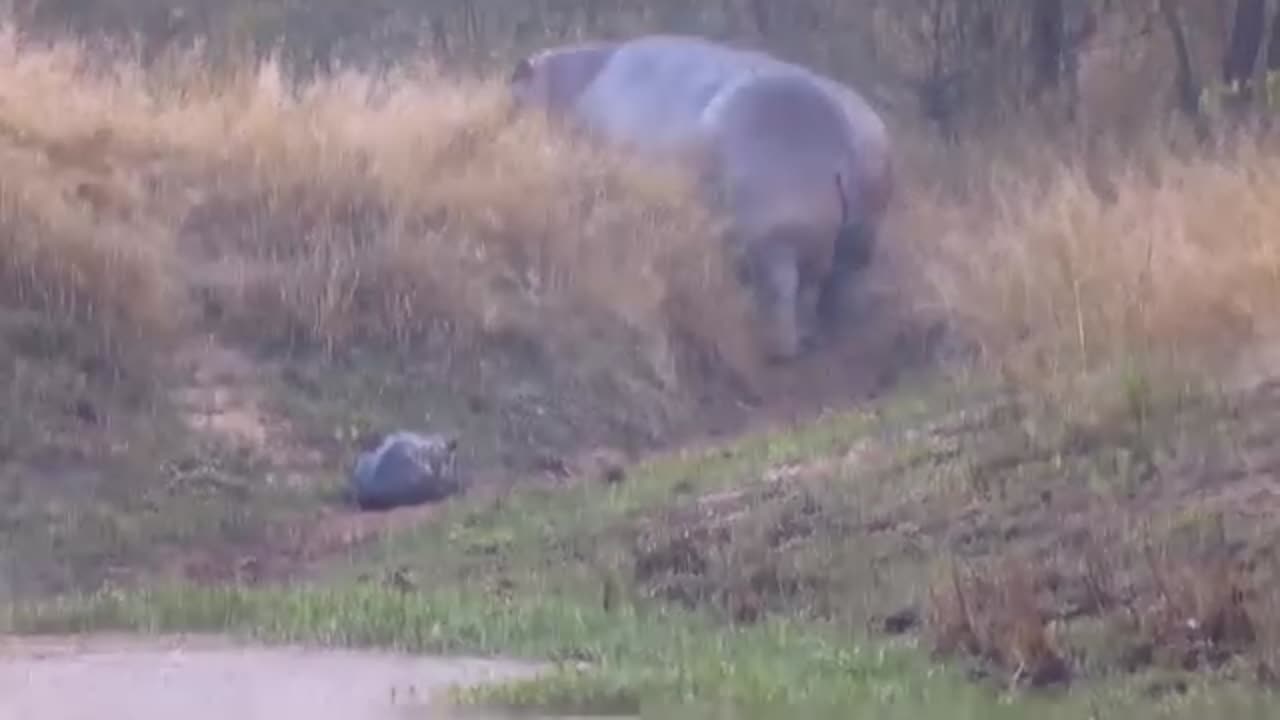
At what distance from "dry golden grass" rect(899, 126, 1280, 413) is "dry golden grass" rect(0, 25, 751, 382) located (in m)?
1.80

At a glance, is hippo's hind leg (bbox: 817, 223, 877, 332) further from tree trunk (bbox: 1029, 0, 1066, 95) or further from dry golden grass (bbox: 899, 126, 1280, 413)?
tree trunk (bbox: 1029, 0, 1066, 95)

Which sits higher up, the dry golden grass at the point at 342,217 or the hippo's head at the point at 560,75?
the dry golden grass at the point at 342,217

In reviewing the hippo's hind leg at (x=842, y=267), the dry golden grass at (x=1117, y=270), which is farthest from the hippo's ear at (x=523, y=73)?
the dry golden grass at (x=1117, y=270)

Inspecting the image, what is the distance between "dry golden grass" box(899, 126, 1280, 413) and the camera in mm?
10781

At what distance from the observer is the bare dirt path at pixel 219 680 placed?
7.06 metres

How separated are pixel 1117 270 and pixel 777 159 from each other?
4.88 metres

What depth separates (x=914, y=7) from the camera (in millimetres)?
23781

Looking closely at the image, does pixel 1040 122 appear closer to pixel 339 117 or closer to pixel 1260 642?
pixel 339 117

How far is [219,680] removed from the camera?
7516 mm

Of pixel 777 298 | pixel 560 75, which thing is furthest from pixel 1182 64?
pixel 777 298

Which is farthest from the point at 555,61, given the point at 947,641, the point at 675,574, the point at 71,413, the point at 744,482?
the point at 947,641

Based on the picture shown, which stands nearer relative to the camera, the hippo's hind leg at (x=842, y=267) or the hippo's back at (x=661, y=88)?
the hippo's hind leg at (x=842, y=267)

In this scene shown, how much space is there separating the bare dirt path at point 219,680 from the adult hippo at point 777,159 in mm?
8539

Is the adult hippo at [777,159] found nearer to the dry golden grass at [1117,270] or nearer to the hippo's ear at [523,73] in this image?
the dry golden grass at [1117,270]
